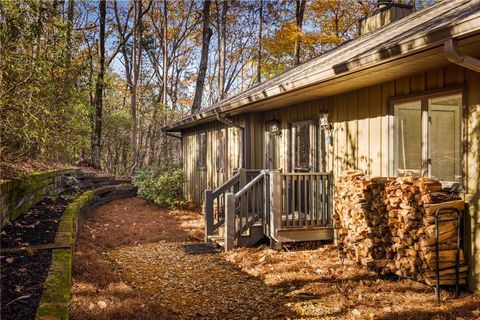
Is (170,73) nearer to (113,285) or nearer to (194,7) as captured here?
(194,7)

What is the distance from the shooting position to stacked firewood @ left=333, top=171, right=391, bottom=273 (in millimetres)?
4930

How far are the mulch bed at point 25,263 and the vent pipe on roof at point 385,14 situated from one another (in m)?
7.56

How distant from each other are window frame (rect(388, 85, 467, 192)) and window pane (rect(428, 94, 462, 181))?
0.05m

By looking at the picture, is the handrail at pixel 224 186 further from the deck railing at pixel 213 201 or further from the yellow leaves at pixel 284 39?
the yellow leaves at pixel 284 39

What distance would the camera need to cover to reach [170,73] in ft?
93.5

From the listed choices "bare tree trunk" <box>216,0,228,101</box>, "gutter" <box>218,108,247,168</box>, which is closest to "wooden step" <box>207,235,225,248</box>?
"gutter" <box>218,108,247,168</box>

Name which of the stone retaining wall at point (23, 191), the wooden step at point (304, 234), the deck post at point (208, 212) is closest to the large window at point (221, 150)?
the deck post at point (208, 212)

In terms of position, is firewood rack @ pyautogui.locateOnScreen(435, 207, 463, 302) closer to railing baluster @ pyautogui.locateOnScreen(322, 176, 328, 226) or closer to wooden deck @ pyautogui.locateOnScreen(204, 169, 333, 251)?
wooden deck @ pyautogui.locateOnScreen(204, 169, 333, 251)

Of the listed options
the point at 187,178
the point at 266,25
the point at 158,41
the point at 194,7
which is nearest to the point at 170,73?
the point at 158,41

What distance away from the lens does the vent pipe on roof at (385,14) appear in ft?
27.3

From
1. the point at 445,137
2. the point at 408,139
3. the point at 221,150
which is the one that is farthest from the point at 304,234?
the point at 221,150

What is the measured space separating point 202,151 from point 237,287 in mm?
8284

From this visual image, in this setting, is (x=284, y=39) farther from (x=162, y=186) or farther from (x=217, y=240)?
(x=217, y=240)

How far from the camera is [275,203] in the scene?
627 cm
